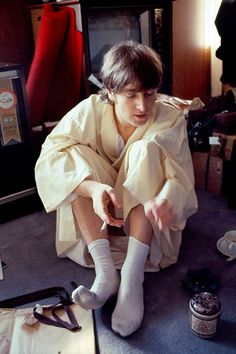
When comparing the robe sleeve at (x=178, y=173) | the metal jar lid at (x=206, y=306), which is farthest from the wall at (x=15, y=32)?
the metal jar lid at (x=206, y=306)

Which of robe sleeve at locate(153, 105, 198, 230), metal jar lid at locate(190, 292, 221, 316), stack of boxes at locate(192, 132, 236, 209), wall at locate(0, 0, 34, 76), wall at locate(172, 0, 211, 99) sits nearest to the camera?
metal jar lid at locate(190, 292, 221, 316)

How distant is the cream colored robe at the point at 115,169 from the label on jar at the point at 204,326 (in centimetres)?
31

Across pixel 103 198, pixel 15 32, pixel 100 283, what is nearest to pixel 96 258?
pixel 100 283

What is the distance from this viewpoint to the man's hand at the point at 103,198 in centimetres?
118

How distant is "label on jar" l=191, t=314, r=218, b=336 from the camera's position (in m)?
1.12

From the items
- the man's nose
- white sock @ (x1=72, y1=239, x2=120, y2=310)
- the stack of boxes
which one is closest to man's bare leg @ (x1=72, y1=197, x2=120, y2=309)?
white sock @ (x1=72, y1=239, x2=120, y2=310)

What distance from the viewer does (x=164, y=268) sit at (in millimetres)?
1464

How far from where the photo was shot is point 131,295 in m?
1.21

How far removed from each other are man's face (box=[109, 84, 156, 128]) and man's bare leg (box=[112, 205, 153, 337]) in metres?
0.31

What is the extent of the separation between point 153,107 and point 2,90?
68 cm

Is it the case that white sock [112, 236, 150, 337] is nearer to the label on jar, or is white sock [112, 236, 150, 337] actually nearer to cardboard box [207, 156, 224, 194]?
the label on jar

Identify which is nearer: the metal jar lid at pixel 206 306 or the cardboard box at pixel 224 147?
the metal jar lid at pixel 206 306

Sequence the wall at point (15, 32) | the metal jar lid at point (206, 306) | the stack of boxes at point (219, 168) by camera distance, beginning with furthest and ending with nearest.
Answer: the wall at point (15, 32)
the stack of boxes at point (219, 168)
the metal jar lid at point (206, 306)

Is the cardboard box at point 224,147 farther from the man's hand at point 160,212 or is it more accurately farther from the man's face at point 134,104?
the man's hand at point 160,212
